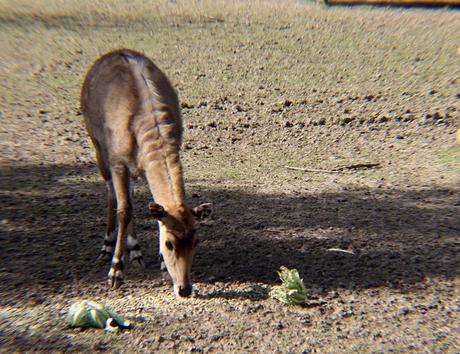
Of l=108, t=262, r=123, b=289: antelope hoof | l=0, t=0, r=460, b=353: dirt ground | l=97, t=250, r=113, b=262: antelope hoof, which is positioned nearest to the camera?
l=0, t=0, r=460, b=353: dirt ground

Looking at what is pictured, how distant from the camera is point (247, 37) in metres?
16.8

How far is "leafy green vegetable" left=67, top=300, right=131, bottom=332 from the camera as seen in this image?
532cm

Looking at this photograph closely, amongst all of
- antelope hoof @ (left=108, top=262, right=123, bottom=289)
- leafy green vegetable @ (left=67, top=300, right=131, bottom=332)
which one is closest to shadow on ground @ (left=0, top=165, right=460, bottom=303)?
antelope hoof @ (left=108, top=262, right=123, bottom=289)

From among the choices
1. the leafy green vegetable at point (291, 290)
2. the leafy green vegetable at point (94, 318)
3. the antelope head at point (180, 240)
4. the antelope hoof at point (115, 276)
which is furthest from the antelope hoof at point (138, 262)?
the leafy green vegetable at point (291, 290)

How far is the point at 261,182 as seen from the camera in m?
9.30

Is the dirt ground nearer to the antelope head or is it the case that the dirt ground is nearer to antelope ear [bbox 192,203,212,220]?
the antelope head

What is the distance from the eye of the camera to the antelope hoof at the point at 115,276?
6262 mm

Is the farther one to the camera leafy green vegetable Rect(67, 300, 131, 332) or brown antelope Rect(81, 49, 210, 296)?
brown antelope Rect(81, 49, 210, 296)

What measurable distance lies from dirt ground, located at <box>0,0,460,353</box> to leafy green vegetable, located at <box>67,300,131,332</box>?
0.09 m

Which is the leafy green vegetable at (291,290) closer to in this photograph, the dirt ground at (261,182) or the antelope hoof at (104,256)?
the dirt ground at (261,182)

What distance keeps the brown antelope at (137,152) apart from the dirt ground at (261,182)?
0.31m

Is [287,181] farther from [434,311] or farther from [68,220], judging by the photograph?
[434,311]

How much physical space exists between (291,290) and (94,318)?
161 cm

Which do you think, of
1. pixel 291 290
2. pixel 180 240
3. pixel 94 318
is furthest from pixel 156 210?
pixel 291 290
